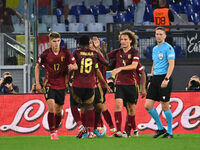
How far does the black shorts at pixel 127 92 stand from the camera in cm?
1211

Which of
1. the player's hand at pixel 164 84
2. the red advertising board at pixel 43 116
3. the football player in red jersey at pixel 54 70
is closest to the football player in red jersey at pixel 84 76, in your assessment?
the football player in red jersey at pixel 54 70

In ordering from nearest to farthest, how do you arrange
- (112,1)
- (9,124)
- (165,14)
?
(9,124)
(165,14)
(112,1)

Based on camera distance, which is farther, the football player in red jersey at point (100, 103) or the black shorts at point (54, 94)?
the football player in red jersey at point (100, 103)

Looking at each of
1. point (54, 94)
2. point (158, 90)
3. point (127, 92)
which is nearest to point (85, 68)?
point (54, 94)

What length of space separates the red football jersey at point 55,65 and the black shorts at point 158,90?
5.10ft

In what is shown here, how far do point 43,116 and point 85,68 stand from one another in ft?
10.4

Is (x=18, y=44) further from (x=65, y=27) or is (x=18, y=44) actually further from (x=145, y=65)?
(x=65, y=27)

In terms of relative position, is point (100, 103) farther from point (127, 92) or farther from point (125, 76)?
point (125, 76)

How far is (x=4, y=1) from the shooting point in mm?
19266

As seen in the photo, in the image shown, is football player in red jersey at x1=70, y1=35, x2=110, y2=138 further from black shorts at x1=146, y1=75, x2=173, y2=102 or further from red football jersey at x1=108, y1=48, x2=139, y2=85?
black shorts at x1=146, y1=75, x2=173, y2=102

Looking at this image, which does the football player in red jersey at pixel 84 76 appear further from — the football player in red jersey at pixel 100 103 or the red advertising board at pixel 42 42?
the red advertising board at pixel 42 42

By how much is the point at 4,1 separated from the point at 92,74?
7.99 meters

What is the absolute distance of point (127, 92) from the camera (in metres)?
12.2

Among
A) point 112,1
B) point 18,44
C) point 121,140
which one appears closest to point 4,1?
point 18,44
